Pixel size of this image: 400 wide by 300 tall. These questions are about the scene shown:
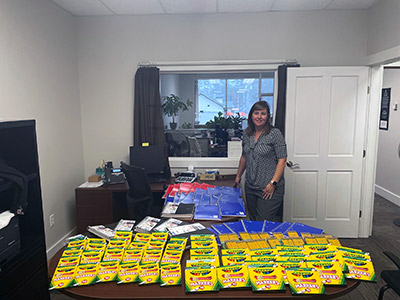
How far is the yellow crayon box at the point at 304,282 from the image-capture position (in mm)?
1211

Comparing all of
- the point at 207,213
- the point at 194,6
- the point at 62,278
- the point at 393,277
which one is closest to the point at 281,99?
the point at 194,6

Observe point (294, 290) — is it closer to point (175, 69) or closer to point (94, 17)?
point (175, 69)

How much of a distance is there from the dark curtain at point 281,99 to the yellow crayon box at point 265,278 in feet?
7.79

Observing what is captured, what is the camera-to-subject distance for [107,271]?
4.34 feet

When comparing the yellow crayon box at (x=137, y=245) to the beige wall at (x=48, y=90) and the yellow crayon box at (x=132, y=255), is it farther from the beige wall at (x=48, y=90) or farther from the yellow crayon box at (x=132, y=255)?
the beige wall at (x=48, y=90)

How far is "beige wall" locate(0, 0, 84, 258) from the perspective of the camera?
2.45 m

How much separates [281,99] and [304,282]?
98.5 inches

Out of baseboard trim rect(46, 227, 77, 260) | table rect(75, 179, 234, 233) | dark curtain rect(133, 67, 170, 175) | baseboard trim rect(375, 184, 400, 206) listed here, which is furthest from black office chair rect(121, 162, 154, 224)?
baseboard trim rect(375, 184, 400, 206)

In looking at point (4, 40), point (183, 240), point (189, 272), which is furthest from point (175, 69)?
point (189, 272)

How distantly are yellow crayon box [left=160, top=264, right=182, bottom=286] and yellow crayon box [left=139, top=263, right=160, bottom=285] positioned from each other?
2cm

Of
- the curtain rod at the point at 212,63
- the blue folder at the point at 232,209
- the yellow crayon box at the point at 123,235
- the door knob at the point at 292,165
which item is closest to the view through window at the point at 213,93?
the curtain rod at the point at 212,63

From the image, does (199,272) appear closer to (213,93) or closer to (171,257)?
(171,257)

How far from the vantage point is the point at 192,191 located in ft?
8.75

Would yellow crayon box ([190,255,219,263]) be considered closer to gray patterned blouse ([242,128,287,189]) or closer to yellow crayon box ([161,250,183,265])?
yellow crayon box ([161,250,183,265])
